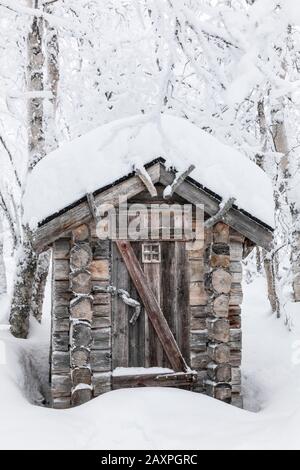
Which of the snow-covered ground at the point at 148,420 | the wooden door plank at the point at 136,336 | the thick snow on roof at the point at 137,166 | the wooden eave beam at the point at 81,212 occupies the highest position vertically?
the thick snow on roof at the point at 137,166

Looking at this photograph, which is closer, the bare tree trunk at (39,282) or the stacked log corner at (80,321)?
the stacked log corner at (80,321)

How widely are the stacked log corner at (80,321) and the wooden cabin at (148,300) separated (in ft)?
0.04

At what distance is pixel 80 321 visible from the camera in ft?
18.9

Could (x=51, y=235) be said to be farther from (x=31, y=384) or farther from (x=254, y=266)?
(x=254, y=266)

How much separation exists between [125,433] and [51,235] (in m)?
2.35

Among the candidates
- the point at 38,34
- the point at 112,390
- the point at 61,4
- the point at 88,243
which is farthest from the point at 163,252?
the point at 61,4

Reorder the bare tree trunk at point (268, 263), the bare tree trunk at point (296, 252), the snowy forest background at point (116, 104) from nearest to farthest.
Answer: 1. the snowy forest background at point (116, 104)
2. the bare tree trunk at point (268, 263)
3. the bare tree trunk at point (296, 252)

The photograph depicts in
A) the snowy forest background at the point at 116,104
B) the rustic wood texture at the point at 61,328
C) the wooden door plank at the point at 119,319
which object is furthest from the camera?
the snowy forest background at the point at 116,104

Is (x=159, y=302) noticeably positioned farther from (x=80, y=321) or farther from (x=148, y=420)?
(x=148, y=420)

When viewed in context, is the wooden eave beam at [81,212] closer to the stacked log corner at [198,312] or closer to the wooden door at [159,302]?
the wooden door at [159,302]

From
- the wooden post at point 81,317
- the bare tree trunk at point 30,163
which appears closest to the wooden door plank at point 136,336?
the wooden post at point 81,317

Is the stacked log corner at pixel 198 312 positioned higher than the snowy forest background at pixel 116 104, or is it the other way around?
the snowy forest background at pixel 116 104

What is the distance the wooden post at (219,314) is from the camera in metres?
6.10

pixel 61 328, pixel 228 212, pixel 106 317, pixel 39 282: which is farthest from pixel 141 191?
pixel 39 282
